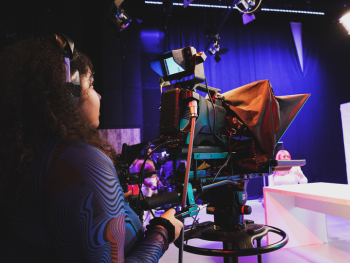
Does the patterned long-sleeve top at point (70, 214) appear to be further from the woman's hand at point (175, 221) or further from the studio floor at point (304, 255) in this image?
the studio floor at point (304, 255)

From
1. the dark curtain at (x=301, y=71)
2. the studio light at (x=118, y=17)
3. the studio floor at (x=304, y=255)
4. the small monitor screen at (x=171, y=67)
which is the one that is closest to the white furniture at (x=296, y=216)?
the studio floor at (x=304, y=255)

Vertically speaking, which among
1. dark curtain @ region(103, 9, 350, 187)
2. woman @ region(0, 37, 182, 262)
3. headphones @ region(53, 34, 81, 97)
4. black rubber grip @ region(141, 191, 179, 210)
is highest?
dark curtain @ region(103, 9, 350, 187)

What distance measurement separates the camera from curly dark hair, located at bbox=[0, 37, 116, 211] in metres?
0.58

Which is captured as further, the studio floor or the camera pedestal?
the studio floor

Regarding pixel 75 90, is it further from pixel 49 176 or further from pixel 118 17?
pixel 118 17

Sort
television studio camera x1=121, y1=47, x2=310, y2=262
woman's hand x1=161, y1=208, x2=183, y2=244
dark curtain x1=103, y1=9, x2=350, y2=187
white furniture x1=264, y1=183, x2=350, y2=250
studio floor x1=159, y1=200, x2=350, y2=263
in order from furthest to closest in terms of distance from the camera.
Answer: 1. dark curtain x1=103, y1=9, x2=350, y2=187
2. white furniture x1=264, y1=183, x2=350, y2=250
3. studio floor x1=159, y1=200, x2=350, y2=263
4. television studio camera x1=121, y1=47, x2=310, y2=262
5. woman's hand x1=161, y1=208, x2=183, y2=244

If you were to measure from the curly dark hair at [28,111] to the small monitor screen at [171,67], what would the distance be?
53 centimetres

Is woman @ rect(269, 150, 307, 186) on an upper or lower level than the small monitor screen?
lower

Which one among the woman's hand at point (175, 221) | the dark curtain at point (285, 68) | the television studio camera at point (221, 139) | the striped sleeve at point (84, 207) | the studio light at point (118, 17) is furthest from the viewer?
the dark curtain at point (285, 68)

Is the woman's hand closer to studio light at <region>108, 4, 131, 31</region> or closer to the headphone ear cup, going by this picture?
the headphone ear cup

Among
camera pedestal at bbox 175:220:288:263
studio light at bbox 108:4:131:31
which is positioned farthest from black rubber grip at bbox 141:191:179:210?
studio light at bbox 108:4:131:31

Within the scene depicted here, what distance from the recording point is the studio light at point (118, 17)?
4.08 m

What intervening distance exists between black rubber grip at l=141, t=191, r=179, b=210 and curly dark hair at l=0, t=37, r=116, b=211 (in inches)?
10.5

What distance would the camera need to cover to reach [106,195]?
0.57m
